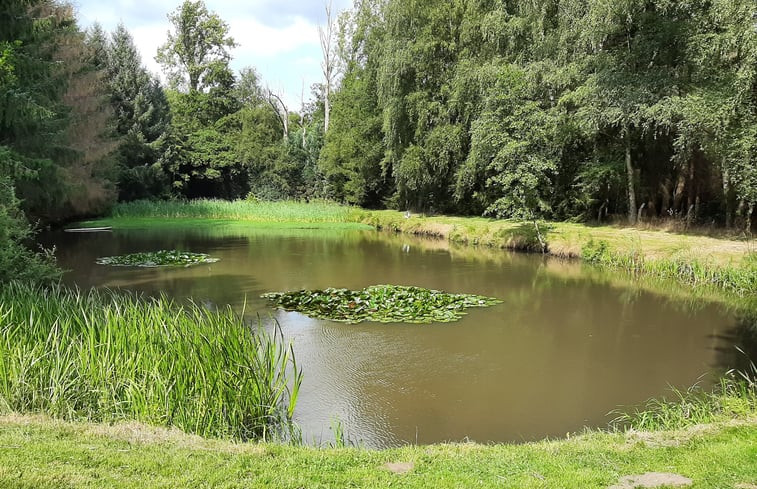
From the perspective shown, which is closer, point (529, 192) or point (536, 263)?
point (536, 263)

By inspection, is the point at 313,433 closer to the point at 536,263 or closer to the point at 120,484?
the point at 120,484

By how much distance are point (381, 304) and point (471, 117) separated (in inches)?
645

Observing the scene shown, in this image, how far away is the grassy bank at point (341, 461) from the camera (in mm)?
3207

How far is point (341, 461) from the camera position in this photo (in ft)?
12.2

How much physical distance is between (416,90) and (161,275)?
18.0m

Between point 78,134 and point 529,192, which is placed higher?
point 78,134

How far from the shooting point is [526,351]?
8164 millimetres

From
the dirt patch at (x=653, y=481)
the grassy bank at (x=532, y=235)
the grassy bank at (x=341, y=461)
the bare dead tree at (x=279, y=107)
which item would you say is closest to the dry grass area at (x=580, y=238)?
the grassy bank at (x=532, y=235)

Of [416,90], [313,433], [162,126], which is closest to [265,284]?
[313,433]

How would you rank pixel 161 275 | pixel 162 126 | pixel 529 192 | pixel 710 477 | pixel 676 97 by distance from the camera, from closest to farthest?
pixel 710 477, pixel 161 275, pixel 676 97, pixel 529 192, pixel 162 126

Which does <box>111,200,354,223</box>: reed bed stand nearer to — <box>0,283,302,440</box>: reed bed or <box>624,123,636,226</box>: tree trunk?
<box>624,123,636,226</box>: tree trunk

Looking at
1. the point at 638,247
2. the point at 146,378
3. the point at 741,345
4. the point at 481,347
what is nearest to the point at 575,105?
the point at 638,247

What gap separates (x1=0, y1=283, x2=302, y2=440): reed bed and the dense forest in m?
3.69

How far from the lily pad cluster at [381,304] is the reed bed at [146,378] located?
4.37 meters
